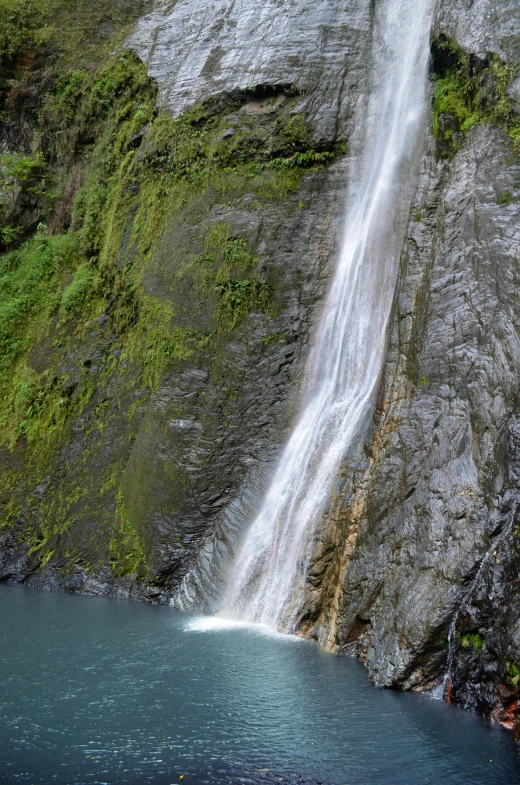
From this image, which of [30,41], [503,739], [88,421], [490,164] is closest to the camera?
[503,739]

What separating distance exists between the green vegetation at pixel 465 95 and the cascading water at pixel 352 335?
1247 millimetres

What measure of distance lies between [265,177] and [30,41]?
12.7 meters

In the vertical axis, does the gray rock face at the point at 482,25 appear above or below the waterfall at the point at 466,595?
above

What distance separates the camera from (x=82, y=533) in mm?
12344

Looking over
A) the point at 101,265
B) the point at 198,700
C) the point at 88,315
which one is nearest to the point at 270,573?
the point at 198,700

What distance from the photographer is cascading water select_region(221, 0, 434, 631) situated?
9953 millimetres

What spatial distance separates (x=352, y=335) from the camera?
12.1 meters

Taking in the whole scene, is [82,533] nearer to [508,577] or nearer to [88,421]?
[88,421]

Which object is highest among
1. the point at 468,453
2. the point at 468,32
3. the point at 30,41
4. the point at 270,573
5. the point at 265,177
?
the point at 30,41

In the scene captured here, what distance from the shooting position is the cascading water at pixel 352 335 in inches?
392

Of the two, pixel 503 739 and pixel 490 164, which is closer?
pixel 503 739

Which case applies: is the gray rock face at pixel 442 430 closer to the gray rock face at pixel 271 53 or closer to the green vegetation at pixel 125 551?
the green vegetation at pixel 125 551

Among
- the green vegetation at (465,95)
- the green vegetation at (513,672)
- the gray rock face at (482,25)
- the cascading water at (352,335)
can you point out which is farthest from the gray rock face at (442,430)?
the gray rock face at (482,25)

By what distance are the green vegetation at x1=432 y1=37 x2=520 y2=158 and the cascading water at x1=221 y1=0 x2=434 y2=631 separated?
1.25 metres
